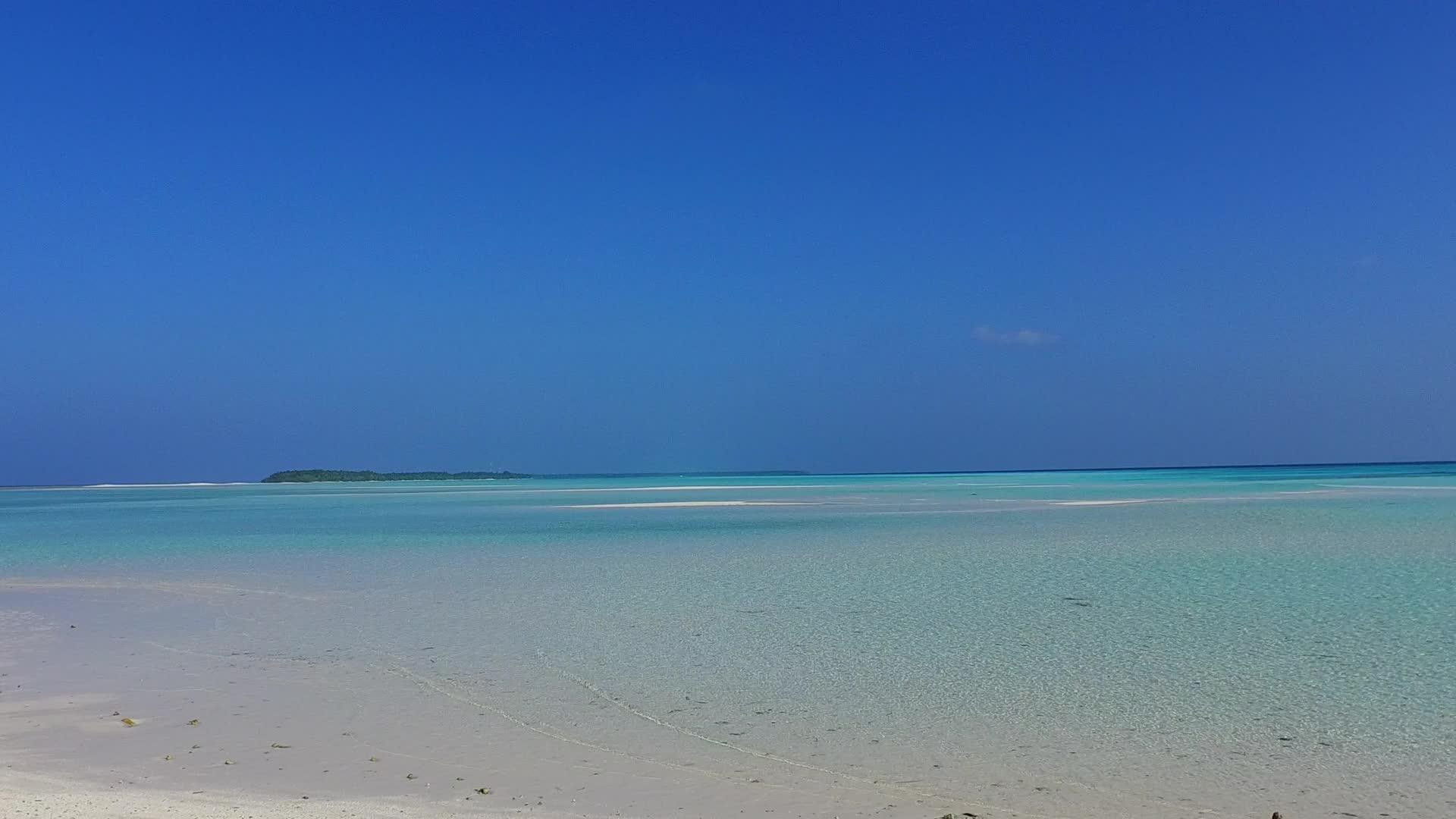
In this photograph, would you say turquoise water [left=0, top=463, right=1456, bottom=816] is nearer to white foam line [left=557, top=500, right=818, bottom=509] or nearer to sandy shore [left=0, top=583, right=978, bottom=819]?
sandy shore [left=0, top=583, right=978, bottom=819]

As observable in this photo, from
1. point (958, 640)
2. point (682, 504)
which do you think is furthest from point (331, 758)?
point (682, 504)

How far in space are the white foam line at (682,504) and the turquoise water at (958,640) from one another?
17080 mm

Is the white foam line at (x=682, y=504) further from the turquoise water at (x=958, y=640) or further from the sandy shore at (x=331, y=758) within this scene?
the sandy shore at (x=331, y=758)

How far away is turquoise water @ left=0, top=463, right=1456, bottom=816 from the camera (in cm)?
560

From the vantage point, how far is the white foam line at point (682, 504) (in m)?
38.7

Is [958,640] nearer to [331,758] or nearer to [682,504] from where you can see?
[331,758]

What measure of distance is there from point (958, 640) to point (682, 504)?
32.6 meters

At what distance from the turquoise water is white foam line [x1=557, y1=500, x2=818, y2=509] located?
1708 cm

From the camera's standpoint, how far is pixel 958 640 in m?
9.02

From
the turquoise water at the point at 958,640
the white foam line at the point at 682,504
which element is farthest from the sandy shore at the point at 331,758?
the white foam line at the point at 682,504

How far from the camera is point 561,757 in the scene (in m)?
5.70

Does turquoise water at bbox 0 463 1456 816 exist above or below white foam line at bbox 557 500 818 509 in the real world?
below

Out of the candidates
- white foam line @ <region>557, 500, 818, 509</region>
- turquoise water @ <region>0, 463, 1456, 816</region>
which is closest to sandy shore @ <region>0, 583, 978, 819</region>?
turquoise water @ <region>0, 463, 1456, 816</region>

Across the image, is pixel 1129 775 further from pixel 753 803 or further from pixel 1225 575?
pixel 1225 575
